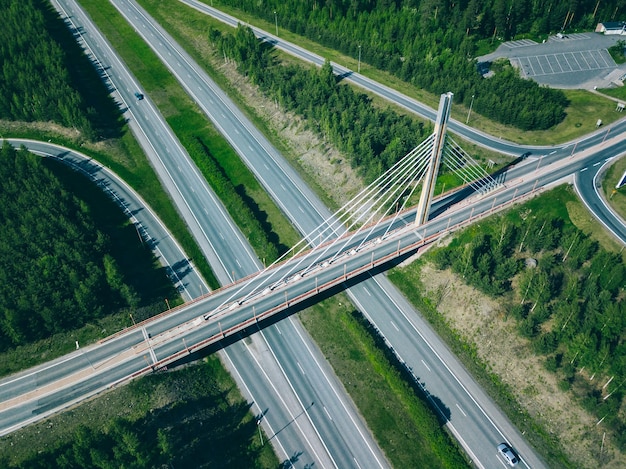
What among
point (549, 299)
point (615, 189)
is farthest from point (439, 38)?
point (549, 299)

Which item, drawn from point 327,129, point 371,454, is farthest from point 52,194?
point 371,454

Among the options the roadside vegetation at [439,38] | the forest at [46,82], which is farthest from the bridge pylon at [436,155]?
the forest at [46,82]

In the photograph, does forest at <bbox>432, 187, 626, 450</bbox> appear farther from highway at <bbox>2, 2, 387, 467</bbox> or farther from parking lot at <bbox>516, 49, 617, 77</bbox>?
parking lot at <bbox>516, 49, 617, 77</bbox>

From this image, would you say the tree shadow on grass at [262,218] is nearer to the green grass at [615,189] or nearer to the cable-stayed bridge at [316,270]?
the cable-stayed bridge at [316,270]

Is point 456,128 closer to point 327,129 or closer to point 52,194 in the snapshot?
point 327,129

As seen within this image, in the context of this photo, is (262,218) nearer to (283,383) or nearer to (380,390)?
(283,383)
